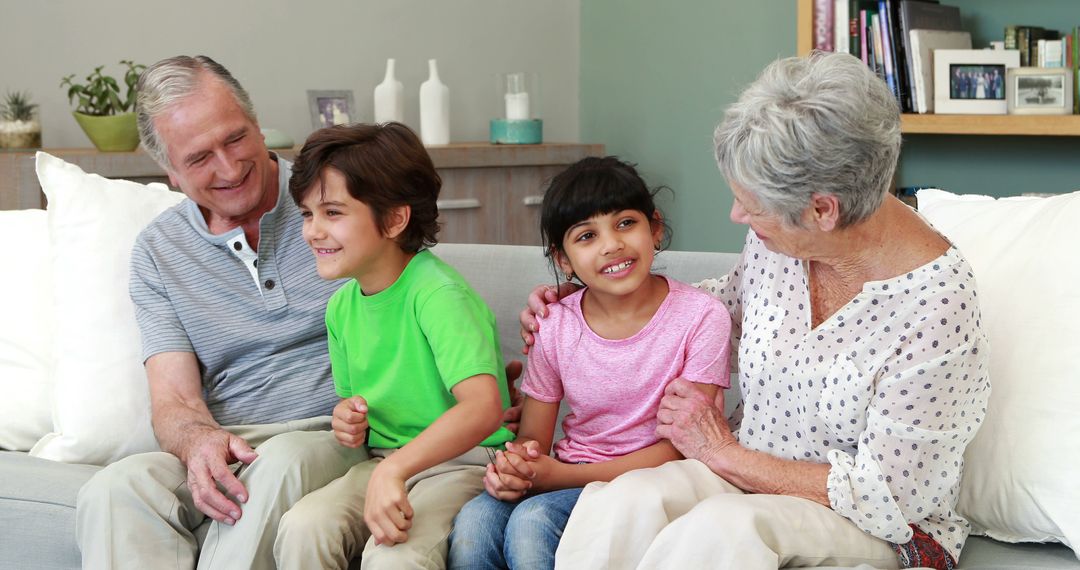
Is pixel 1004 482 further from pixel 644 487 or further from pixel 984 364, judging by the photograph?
pixel 644 487

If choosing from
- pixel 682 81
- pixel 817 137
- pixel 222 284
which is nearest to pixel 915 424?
pixel 817 137

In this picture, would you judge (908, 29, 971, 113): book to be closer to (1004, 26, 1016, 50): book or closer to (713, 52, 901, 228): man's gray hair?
(1004, 26, 1016, 50): book

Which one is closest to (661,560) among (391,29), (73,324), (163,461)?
(163,461)

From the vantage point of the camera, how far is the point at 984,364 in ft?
4.71

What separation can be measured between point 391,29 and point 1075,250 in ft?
10.1

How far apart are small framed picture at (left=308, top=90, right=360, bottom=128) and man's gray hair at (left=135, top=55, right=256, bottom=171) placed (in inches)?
72.4

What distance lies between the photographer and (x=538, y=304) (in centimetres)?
184

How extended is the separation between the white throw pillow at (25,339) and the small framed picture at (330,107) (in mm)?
1812

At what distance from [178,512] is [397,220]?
0.57m

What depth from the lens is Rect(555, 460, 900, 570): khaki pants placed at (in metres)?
1.36

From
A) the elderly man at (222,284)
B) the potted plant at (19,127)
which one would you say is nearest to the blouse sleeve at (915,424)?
the elderly man at (222,284)

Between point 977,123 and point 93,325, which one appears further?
point 977,123

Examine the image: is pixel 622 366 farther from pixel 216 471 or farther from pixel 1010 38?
pixel 1010 38

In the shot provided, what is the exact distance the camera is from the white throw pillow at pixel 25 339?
209cm
